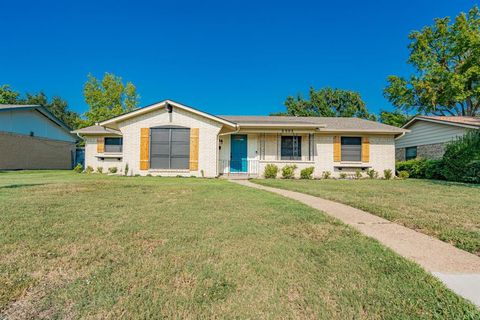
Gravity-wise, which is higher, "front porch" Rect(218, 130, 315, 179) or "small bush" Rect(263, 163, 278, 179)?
"front porch" Rect(218, 130, 315, 179)

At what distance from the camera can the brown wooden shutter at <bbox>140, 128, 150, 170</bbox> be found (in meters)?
12.2

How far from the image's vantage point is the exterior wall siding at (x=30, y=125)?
53.8ft

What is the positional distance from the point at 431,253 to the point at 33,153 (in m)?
23.9

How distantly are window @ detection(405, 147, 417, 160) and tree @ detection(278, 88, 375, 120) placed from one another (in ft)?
59.0

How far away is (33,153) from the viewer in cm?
1831

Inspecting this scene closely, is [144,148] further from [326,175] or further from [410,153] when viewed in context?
[410,153]

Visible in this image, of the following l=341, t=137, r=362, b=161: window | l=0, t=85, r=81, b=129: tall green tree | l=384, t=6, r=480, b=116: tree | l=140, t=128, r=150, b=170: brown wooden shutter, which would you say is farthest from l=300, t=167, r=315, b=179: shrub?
l=0, t=85, r=81, b=129: tall green tree

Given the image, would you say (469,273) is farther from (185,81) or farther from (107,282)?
(185,81)

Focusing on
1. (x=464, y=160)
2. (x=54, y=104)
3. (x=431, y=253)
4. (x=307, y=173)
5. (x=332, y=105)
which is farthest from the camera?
(x=54, y=104)

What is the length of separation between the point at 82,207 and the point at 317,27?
22662 mm

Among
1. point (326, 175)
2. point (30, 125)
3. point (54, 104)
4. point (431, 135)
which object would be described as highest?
point (54, 104)

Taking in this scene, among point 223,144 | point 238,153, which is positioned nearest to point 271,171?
point 238,153

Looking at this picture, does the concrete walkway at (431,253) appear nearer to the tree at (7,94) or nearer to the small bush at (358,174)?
the small bush at (358,174)

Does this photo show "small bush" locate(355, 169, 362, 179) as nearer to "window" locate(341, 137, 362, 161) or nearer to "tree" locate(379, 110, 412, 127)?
"window" locate(341, 137, 362, 161)
